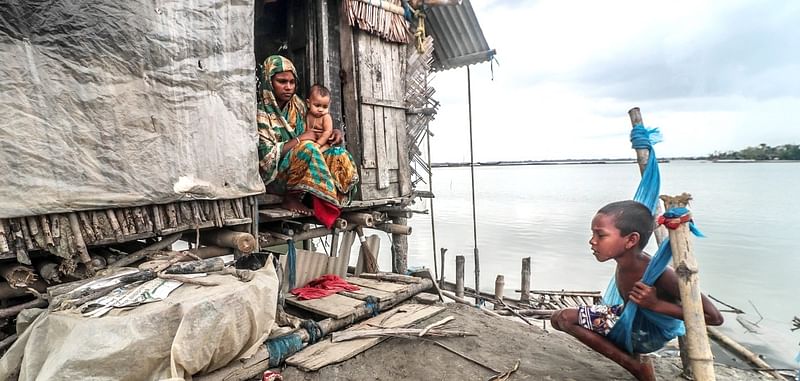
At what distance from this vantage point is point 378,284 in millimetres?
5090

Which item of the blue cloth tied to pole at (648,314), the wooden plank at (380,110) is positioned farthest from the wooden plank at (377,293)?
the blue cloth tied to pole at (648,314)

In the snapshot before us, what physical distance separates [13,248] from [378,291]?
10.8ft

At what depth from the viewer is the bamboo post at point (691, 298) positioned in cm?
253

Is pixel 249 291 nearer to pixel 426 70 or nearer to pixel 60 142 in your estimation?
pixel 60 142

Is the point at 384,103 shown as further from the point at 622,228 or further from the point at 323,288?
the point at 622,228

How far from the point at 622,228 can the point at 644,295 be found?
50 cm

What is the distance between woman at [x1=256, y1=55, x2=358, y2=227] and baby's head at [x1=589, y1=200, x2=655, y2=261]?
257 cm

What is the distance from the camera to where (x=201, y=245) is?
402 centimetres

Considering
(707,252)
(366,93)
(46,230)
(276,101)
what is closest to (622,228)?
(366,93)

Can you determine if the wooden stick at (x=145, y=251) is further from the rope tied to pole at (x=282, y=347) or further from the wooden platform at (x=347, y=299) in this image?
the wooden platform at (x=347, y=299)

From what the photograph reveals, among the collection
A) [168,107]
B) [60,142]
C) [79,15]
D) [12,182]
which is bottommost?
[12,182]

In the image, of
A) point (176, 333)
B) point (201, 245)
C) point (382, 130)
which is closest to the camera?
point (176, 333)

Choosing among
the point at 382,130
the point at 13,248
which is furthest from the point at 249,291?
the point at 382,130

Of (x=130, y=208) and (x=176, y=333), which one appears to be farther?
(x=130, y=208)
